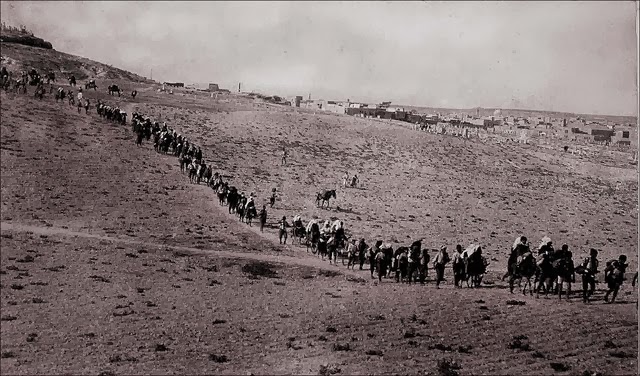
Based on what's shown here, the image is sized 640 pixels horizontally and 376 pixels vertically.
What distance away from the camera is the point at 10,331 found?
11523 millimetres

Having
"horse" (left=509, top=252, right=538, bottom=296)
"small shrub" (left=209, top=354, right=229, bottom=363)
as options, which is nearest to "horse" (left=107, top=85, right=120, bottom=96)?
"horse" (left=509, top=252, right=538, bottom=296)

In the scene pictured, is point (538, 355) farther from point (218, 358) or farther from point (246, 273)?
point (246, 273)

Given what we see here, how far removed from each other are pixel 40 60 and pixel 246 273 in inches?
2624

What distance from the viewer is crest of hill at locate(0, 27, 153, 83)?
67.1 metres

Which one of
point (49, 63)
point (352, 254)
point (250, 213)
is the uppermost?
point (49, 63)

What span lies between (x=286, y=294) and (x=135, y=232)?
8031mm

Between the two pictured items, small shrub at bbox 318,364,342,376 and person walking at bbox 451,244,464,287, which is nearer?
small shrub at bbox 318,364,342,376

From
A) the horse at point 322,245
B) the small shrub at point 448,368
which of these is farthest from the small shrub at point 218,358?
the horse at point 322,245

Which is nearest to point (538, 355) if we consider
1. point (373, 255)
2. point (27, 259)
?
point (373, 255)

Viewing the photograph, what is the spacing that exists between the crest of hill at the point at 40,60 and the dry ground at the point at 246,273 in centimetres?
3353

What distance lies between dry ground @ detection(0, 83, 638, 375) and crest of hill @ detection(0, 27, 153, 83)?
33.5m

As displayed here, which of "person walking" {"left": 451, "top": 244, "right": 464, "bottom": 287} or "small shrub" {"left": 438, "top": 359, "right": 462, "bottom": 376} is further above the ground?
"person walking" {"left": 451, "top": 244, "right": 464, "bottom": 287}

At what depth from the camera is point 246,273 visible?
1786cm

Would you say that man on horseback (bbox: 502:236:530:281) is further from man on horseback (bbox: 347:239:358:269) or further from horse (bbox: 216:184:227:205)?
horse (bbox: 216:184:227:205)
